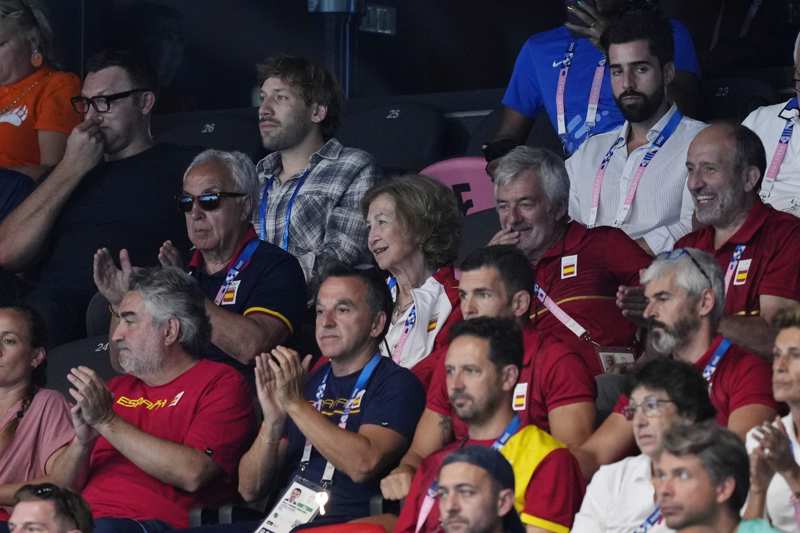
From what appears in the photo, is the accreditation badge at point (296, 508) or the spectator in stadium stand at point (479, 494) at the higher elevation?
the spectator in stadium stand at point (479, 494)

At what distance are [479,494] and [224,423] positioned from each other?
4.08 feet

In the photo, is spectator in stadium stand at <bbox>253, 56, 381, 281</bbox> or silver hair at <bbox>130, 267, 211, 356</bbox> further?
spectator in stadium stand at <bbox>253, 56, 381, 281</bbox>

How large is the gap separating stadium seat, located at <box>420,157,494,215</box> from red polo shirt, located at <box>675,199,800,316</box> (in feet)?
4.71

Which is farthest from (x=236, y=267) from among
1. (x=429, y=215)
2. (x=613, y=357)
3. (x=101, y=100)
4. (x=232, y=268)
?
(x=613, y=357)

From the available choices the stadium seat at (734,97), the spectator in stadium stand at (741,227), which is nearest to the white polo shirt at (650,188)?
the spectator in stadium stand at (741,227)

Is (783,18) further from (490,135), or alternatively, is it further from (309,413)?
(309,413)

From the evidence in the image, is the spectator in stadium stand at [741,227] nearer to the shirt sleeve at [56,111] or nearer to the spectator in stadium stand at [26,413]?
the spectator in stadium stand at [26,413]

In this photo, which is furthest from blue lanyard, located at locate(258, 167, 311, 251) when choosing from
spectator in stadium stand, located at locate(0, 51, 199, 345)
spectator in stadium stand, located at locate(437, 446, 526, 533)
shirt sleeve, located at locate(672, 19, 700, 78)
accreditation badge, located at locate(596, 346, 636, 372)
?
spectator in stadium stand, located at locate(437, 446, 526, 533)

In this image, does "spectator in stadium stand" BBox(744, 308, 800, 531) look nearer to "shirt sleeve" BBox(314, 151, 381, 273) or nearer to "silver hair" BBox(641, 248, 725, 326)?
"silver hair" BBox(641, 248, 725, 326)

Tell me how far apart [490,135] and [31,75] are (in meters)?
1.83

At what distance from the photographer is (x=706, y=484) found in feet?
11.0

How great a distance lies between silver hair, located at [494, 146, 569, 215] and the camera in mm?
5129

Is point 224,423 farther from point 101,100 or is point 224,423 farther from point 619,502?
point 101,100

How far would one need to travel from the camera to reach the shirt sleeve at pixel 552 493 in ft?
12.6
